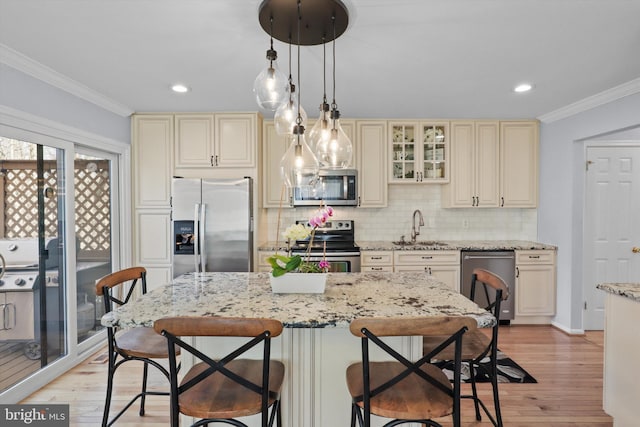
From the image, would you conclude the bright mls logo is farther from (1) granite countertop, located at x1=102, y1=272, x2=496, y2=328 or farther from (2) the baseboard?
(2) the baseboard

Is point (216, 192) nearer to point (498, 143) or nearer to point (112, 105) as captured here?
point (112, 105)

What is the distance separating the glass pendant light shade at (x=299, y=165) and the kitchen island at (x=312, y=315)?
59 cm

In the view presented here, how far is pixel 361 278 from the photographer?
226 cm

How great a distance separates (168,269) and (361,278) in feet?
8.50

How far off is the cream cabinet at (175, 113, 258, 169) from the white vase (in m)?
2.33

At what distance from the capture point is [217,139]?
393 centimetres

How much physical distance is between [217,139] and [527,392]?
12.1 feet

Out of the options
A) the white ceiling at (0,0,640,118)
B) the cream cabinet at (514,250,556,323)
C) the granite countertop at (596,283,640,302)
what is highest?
the white ceiling at (0,0,640,118)

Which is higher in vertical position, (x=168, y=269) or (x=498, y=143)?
(x=498, y=143)

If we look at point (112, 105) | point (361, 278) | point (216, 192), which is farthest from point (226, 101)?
point (361, 278)

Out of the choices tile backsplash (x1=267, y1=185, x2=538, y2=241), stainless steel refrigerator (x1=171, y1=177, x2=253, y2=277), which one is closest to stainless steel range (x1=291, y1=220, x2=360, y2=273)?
tile backsplash (x1=267, y1=185, x2=538, y2=241)

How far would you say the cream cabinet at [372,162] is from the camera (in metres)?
4.25

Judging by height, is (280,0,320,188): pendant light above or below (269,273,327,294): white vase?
above

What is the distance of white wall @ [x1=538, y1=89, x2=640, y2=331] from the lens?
367 centimetres
